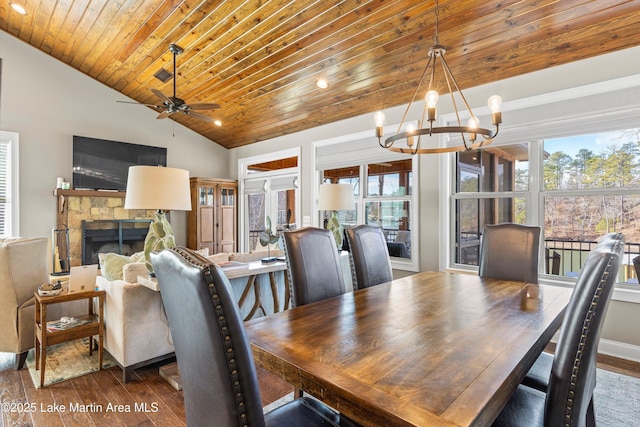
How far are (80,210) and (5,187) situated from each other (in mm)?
943

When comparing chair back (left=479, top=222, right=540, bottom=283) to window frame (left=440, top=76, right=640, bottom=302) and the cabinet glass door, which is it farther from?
the cabinet glass door

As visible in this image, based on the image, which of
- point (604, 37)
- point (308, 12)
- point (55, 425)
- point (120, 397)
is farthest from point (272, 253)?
point (604, 37)

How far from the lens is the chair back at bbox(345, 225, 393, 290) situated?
2.38m

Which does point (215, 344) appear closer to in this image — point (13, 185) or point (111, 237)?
point (111, 237)

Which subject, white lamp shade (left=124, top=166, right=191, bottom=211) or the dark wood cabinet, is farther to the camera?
the dark wood cabinet

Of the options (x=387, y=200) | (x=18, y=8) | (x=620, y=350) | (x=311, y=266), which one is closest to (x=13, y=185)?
(x=18, y=8)

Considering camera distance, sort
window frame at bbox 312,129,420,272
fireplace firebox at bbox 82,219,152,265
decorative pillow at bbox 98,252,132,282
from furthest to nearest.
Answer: fireplace firebox at bbox 82,219,152,265 → window frame at bbox 312,129,420,272 → decorative pillow at bbox 98,252,132,282

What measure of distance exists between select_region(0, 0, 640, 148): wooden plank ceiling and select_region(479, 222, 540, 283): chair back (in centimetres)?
166

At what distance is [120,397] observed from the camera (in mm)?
2258

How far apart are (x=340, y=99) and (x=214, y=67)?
167 centimetres

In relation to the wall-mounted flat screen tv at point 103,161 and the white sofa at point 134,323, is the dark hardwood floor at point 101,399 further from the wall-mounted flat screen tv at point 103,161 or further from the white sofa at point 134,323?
the wall-mounted flat screen tv at point 103,161

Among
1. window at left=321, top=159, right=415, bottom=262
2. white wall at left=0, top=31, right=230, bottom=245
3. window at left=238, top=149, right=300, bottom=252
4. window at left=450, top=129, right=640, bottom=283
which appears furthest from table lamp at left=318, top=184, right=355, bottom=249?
white wall at left=0, top=31, right=230, bottom=245

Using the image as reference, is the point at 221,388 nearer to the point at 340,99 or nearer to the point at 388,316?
the point at 388,316

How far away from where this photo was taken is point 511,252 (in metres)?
2.58
